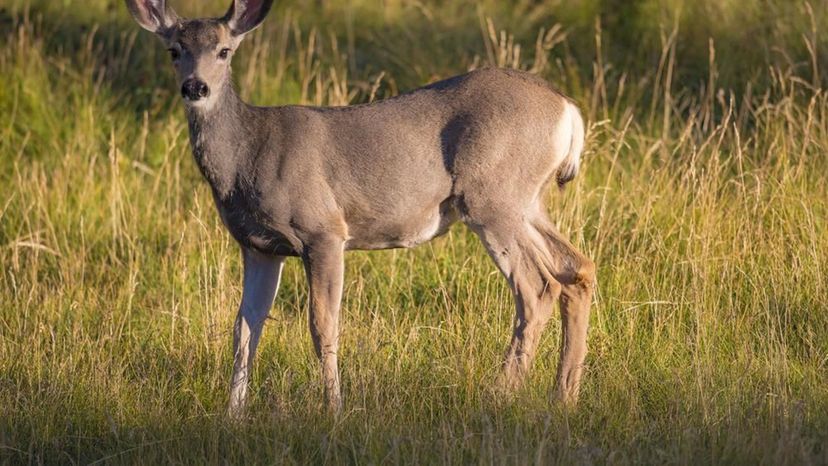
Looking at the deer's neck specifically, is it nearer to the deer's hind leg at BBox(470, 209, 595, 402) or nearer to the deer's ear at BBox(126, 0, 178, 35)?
the deer's ear at BBox(126, 0, 178, 35)

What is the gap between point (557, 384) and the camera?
19.3ft

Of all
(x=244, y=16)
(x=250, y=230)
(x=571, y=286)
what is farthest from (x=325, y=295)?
(x=244, y=16)

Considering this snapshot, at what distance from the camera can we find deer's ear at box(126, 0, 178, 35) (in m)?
6.10

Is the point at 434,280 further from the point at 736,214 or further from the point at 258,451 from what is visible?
the point at 258,451

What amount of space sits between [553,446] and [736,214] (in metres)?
2.74

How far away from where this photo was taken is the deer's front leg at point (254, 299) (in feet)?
19.8

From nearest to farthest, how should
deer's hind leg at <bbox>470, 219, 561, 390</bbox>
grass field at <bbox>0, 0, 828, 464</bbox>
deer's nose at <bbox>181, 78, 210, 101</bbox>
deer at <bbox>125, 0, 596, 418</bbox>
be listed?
grass field at <bbox>0, 0, 828, 464</bbox>
deer's nose at <bbox>181, 78, 210, 101</bbox>
deer at <bbox>125, 0, 596, 418</bbox>
deer's hind leg at <bbox>470, 219, 561, 390</bbox>

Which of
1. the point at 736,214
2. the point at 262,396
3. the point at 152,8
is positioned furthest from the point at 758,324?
the point at 152,8

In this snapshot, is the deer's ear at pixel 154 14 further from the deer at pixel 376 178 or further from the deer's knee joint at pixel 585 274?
the deer's knee joint at pixel 585 274

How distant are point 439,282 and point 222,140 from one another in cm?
171

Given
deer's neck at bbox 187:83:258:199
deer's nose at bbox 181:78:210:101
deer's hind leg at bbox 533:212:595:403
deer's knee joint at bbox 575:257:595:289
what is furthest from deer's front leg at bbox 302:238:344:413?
deer's knee joint at bbox 575:257:595:289

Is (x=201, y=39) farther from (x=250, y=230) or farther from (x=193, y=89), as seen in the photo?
(x=250, y=230)

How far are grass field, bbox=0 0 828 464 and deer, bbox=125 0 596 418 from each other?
277mm

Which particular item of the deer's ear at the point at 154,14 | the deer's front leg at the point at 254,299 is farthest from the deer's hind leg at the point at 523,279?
the deer's ear at the point at 154,14
